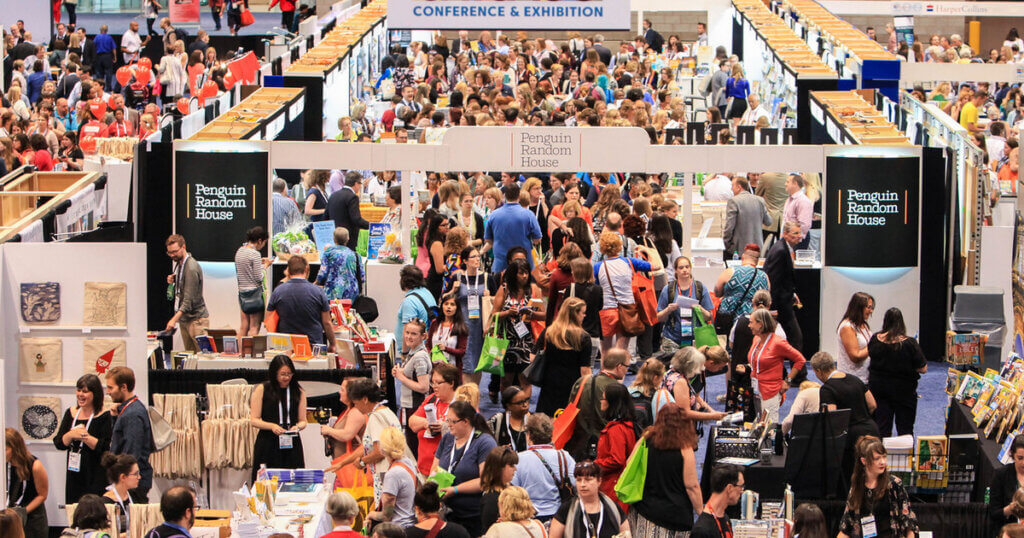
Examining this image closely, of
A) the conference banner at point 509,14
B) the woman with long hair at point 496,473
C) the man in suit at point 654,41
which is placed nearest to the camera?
the woman with long hair at point 496,473

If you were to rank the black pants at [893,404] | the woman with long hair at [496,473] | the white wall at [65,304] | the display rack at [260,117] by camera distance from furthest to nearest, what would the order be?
1. the display rack at [260,117]
2. the black pants at [893,404]
3. the white wall at [65,304]
4. the woman with long hair at [496,473]

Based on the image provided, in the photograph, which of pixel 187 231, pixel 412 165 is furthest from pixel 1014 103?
pixel 187 231

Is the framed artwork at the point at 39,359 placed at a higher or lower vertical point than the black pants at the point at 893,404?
higher

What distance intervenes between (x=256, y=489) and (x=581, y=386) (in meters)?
1.89

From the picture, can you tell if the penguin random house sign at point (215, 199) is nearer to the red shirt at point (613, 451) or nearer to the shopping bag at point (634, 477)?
the red shirt at point (613, 451)

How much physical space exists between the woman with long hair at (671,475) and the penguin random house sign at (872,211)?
474 cm

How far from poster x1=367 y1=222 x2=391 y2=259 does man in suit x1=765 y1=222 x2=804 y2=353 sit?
311 cm

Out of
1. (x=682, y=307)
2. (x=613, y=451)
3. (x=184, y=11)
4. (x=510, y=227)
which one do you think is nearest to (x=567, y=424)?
(x=613, y=451)

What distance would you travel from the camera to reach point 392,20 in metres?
16.9

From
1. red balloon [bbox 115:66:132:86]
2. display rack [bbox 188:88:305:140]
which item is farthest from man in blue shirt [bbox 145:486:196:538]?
red balloon [bbox 115:66:132:86]

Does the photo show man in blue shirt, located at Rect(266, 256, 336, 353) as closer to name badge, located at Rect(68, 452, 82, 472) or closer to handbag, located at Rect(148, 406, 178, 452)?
handbag, located at Rect(148, 406, 178, 452)

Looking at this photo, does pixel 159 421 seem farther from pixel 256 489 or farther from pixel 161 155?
pixel 161 155

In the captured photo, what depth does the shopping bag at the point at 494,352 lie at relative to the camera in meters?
10.1

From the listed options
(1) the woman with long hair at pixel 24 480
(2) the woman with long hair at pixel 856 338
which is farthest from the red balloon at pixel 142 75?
(1) the woman with long hair at pixel 24 480
